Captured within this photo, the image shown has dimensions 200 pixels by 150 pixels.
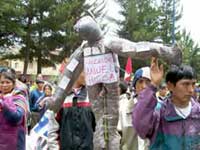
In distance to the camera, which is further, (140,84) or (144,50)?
(140,84)

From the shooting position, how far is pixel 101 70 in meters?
4.47

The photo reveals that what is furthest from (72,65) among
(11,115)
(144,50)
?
(144,50)

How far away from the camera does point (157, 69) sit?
3.27 metres

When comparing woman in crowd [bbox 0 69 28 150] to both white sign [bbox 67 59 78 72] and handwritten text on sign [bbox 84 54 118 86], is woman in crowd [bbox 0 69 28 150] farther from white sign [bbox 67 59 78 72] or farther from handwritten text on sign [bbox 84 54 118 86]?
handwritten text on sign [bbox 84 54 118 86]

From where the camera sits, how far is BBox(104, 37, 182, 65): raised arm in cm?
374

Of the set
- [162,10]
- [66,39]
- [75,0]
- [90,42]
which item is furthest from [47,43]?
[90,42]

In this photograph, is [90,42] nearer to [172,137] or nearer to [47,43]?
[172,137]

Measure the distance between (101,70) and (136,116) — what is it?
4.26ft

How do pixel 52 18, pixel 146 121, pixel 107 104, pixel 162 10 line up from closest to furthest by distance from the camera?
pixel 146 121, pixel 107 104, pixel 52 18, pixel 162 10

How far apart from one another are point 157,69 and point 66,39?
33.5 metres

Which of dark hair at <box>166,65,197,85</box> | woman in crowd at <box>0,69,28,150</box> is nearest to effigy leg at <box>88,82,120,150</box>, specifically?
woman in crowd at <box>0,69,28,150</box>

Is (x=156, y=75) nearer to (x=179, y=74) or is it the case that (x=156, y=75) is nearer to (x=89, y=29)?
(x=179, y=74)

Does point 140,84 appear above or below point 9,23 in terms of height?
below

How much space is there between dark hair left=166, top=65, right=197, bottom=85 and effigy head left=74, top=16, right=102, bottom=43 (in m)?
1.25
